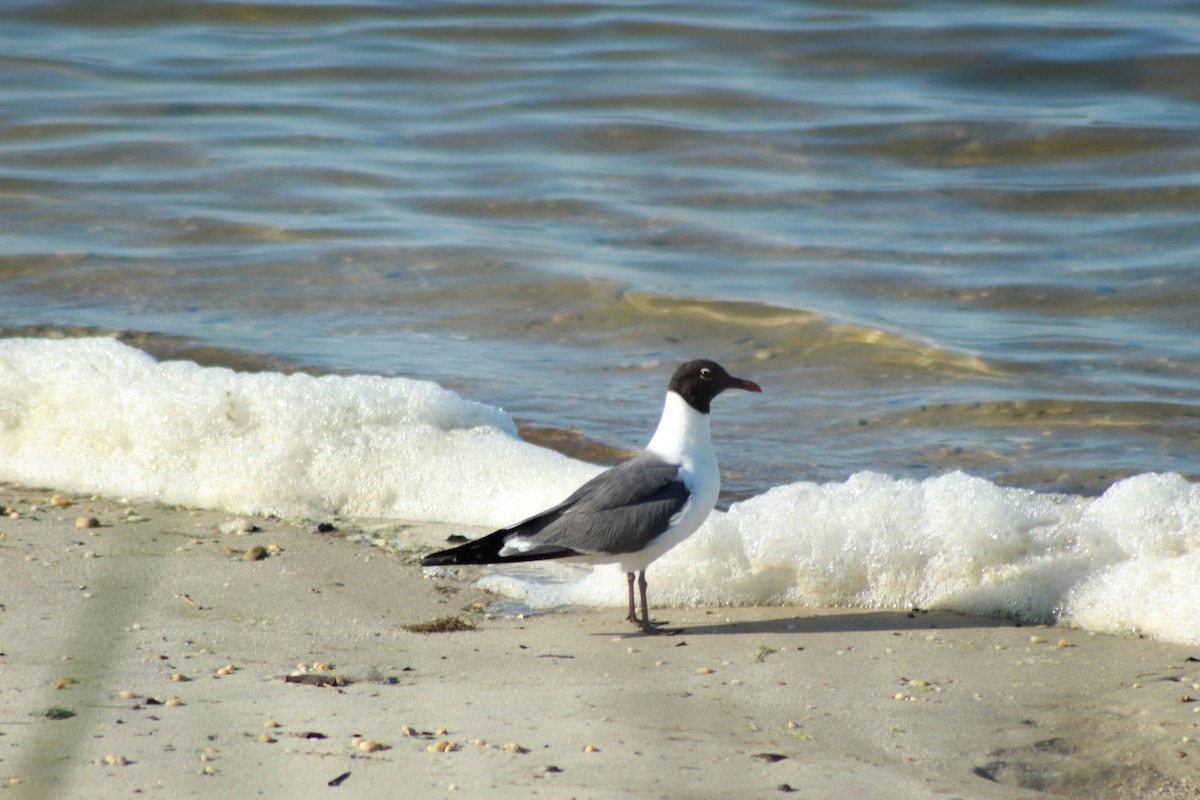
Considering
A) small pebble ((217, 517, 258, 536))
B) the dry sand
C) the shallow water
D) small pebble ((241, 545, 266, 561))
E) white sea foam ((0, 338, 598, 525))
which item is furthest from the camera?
the shallow water

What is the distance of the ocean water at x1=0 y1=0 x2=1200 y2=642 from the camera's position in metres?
4.83

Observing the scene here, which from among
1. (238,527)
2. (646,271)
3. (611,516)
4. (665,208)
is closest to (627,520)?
(611,516)

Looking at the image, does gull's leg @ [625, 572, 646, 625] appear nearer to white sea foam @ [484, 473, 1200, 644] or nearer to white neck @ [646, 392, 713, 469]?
white sea foam @ [484, 473, 1200, 644]

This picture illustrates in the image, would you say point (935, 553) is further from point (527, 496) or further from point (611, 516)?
point (527, 496)

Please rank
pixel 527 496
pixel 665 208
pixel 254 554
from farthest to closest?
pixel 665 208
pixel 527 496
pixel 254 554

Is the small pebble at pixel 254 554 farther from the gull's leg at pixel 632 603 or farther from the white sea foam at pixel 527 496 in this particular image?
the gull's leg at pixel 632 603

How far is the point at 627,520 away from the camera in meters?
4.33

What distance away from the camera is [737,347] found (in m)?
7.65

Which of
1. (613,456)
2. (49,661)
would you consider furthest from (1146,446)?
(49,661)

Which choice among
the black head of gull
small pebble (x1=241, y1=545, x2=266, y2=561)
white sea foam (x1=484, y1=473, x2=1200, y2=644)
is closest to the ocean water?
white sea foam (x1=484, y1=473, x2=1200, y2=644)

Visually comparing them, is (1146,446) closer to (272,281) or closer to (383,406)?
(383,406)

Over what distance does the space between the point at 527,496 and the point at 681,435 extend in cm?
Result: 97

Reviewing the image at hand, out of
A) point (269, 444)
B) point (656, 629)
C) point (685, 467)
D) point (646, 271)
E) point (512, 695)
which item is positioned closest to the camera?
point (512, 695)

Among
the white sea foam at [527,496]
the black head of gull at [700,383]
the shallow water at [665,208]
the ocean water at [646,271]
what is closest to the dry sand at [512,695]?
the white sea foam at [527,496]
